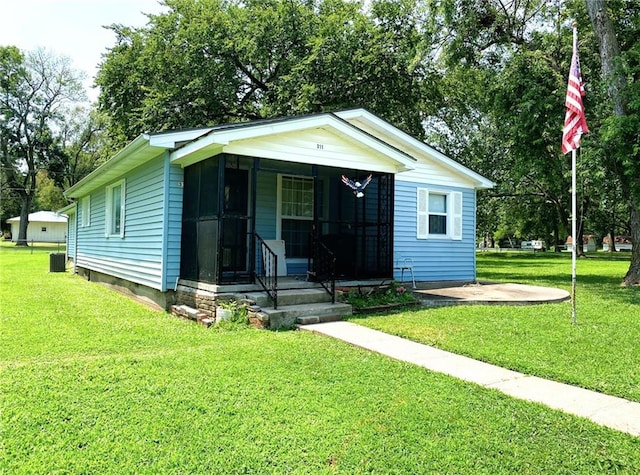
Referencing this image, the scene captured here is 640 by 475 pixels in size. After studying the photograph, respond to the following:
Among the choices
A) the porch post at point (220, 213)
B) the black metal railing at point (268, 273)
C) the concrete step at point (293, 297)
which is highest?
the porch post at point (220, 213)

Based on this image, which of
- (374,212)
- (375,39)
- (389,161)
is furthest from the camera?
(375,39)

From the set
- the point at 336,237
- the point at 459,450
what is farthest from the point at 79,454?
the point at 336,237

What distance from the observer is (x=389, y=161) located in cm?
900

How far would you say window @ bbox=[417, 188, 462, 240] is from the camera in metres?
11.1

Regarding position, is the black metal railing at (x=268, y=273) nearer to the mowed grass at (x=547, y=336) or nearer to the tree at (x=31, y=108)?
the mowed grass at (x=547, y=336)

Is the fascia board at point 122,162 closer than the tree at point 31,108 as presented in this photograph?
Yes

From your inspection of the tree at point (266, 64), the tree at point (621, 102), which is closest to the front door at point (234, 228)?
the tree at point (621, 102)

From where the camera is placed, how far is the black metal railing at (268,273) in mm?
7023

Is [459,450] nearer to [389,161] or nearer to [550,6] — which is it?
[389,161]

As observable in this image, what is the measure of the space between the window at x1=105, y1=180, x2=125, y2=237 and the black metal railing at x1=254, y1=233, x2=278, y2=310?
13.6ft

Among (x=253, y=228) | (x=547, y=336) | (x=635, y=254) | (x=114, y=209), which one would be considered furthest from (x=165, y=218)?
(x=635, y=254)

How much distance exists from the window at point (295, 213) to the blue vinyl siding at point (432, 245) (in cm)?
206

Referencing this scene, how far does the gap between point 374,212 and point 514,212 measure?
2994cm

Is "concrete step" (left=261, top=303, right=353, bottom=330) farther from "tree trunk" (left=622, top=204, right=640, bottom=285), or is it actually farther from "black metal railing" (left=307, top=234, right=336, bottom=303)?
"tree trunk" (left=622, top=204, right=640, bottom=285)
